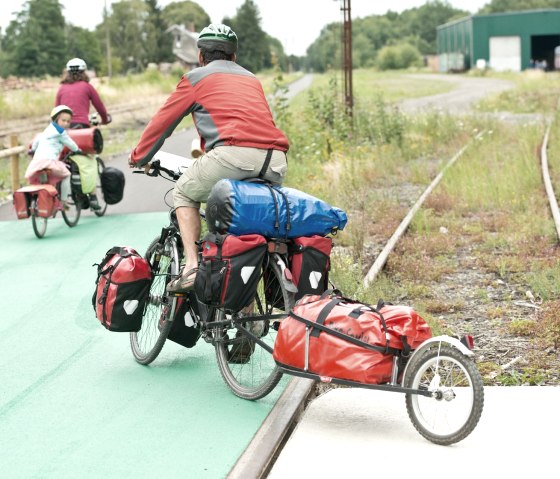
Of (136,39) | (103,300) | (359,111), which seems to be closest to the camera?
(103,300)

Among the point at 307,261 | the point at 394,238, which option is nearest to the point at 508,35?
the point at 394,238

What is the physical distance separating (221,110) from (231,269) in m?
1.01

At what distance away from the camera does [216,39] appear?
6.55m

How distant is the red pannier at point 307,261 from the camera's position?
607 centimetres

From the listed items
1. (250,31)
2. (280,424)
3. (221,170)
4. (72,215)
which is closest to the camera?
(280,424)

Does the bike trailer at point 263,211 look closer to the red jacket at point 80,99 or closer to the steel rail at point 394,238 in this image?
the steel rail at point 394,238

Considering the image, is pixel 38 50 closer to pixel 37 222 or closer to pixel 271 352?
pixel 37 222

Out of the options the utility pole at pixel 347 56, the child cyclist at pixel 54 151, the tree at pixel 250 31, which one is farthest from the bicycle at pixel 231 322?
the tree at pixel 250 31

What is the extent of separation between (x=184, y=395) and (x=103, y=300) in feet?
2.83

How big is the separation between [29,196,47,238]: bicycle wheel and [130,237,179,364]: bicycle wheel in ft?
18.5

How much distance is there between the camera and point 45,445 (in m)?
5.64

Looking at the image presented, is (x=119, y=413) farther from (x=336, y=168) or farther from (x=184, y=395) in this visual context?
(x=336, y=168)

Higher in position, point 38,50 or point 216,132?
point 38,50

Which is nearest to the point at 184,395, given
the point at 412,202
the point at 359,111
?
the point at 412,202
